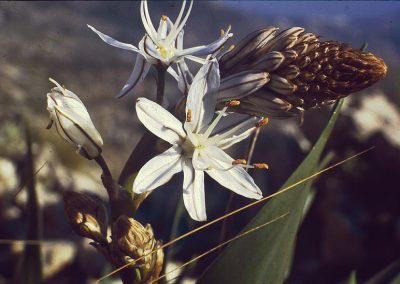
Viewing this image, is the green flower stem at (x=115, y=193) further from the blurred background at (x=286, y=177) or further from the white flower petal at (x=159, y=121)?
the blurred background at (x=286, y=177)

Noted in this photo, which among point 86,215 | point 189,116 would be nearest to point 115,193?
point 86,215

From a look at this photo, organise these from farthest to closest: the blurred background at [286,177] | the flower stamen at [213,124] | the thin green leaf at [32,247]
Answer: the blurred background at [286,177]
the thin green leaf at [32,247]
the flower stamen at [213,124]

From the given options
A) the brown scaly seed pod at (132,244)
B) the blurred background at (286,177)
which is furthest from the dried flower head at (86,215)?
the blurred background at (286,177)

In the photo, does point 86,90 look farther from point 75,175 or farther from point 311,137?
point 311,137

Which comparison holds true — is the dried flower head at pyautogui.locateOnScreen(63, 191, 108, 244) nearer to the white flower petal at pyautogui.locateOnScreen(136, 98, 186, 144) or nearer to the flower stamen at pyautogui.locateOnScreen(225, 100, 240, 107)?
the white flower petal at pyautogui.locateOnScreen(136, 98, 186, 144)

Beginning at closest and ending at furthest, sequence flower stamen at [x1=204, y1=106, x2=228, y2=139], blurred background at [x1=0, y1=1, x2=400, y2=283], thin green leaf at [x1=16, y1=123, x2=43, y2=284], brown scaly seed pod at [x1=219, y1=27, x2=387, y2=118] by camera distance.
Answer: brown scaly seed pod at [x1=219, y1=27, x2=387, y2=118], flower stamen at [x1=204, y1=106, x2=228, y2=139], thin green leaf at [x1=16, y1=123, x2=43, y2=284], blurred background at [x1=0, y1=1, x2=400, y2=283]

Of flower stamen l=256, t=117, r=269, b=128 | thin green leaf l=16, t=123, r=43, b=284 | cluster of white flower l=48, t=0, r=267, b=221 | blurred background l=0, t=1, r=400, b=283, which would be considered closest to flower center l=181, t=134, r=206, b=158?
cluster of white flower l=48, t=0, r=267, b=221

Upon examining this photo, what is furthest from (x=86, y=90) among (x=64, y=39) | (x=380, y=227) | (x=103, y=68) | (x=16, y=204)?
(x=380, y=227)
